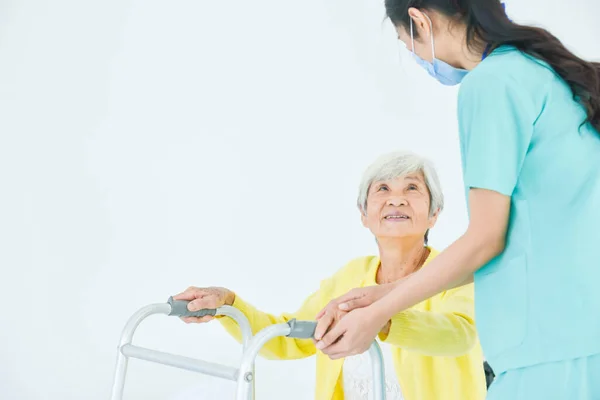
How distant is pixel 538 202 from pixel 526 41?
0.75ft

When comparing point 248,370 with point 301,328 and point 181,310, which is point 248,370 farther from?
point 181,310

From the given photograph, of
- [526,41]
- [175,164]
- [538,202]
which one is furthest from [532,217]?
[175,164]

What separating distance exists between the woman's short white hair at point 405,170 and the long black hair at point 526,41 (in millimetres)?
961

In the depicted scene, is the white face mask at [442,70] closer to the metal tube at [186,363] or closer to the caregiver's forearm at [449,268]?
the caregiver's forearm at [449,268]

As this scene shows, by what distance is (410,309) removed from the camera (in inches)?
67.1

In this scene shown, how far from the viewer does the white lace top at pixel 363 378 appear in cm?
190

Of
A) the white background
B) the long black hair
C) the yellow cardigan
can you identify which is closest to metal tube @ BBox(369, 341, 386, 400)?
the yellow cardigan

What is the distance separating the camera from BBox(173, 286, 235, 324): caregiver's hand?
5.09 feet

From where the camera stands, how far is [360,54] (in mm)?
3322

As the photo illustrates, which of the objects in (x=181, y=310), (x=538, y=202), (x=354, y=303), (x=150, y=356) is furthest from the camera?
(x=181, y=310)

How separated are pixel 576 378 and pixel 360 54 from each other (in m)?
2.51

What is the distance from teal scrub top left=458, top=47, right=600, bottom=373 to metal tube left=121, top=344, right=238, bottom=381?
453mm

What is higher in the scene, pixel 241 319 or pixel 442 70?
pixel 442 70

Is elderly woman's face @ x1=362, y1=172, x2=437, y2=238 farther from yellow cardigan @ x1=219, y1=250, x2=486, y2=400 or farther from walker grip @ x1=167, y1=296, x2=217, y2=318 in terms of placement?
walker grip @ x1=167, y1=296, x2=217, y2=318
